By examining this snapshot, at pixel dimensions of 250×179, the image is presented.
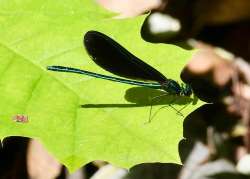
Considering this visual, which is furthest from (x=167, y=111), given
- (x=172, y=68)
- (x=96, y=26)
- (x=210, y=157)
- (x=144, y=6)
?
(x=144, y=6)

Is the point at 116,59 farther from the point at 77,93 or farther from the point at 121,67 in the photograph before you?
the point at 77,93

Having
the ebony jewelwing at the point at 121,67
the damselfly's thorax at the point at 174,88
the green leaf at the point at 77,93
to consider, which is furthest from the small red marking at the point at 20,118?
the damselfly's thorax at the point at 174,88

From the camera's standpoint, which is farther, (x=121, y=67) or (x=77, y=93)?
(x=121, y=67)

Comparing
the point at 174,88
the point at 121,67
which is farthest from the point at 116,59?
the point at 174,88

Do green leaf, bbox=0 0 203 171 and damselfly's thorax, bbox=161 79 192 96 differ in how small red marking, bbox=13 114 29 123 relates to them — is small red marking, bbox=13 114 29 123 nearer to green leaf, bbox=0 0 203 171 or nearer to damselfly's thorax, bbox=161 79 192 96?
green leaf, bbox=0 0 203 171

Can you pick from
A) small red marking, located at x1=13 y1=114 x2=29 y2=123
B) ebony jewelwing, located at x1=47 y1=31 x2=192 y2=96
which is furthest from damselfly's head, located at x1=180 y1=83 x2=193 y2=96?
small red marking, located at x1=13 y1=114 x2=29 y2=123

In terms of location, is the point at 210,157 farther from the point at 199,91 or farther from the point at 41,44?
the point at 41,44

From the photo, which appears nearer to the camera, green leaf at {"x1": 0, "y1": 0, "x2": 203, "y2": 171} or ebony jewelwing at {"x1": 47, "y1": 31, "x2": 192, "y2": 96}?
green leaf at {"x1": 0, "y1": 0, "x2": 203, "y2": 171}
